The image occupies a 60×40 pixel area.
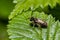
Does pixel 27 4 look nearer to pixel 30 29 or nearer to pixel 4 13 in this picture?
pixel 30 29

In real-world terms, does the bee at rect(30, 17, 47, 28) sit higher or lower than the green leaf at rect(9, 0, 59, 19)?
lower

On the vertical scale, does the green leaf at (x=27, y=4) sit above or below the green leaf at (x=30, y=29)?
above

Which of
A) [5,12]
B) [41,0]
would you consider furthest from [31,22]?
[5,12]

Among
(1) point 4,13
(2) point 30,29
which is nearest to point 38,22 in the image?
(2) point 30,29

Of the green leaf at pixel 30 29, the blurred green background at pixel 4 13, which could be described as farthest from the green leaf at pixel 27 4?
the blurred green background at pixel 4 13

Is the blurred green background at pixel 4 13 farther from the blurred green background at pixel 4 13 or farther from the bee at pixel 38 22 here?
the bee at pixel 38 22

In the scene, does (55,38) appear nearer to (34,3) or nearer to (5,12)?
(34,3)

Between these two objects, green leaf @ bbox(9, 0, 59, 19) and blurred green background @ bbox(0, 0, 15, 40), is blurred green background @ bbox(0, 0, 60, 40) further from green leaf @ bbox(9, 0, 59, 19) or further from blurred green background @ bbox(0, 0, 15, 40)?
green leaf @ bbox(9, 0, 59, 19)

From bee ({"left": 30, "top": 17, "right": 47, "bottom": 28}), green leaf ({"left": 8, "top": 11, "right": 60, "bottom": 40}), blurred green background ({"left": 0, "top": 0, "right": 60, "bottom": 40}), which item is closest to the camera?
green leaf ({"left": 8, "top": 11, "right": 60, "bottom": 40})

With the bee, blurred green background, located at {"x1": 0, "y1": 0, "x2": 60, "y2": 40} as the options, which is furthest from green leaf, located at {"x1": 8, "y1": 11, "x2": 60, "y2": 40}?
blurred green background, located at {"x1": 0, "y1": 0, "x2": 60, "y2": 40}
